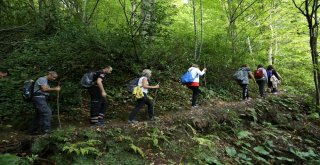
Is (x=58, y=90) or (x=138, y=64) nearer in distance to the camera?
(x=58, y=90)

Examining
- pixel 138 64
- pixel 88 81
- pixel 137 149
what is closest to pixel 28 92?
pixel 88 81

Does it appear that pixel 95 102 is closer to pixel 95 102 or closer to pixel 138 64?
pixel 95 102

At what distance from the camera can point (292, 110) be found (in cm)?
1409

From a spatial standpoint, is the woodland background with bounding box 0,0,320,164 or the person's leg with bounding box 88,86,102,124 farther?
the person's leg with bounding box 88,86,102,124

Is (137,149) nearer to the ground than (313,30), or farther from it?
nearer to the ground

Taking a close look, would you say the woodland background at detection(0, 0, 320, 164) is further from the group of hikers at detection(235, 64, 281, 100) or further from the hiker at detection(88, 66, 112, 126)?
the hiker at detection(88, 66, 112, 126)

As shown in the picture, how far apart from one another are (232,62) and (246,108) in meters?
2.89

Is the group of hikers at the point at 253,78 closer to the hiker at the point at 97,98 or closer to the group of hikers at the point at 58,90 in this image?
the group of hikers at the point at 58,90

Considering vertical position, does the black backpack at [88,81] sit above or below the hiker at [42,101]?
above

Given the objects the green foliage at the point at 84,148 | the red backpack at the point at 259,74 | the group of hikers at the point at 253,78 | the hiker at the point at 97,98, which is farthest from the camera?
the red backpack at the point at 259,74

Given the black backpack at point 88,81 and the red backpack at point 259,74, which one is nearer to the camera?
the black backpack at point 88,81

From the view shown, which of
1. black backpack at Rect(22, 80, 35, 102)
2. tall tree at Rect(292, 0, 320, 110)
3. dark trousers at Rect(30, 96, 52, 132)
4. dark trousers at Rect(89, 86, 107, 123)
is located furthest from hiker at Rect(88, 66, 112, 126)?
tall tree at Rect(292, 0, 320, 110)

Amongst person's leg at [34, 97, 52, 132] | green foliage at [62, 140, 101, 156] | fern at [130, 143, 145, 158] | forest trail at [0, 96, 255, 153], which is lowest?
fern at [130, 143, 145, 158]

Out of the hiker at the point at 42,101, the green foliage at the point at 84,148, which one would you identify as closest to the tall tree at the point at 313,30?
the green foliage at the point at 84,148
